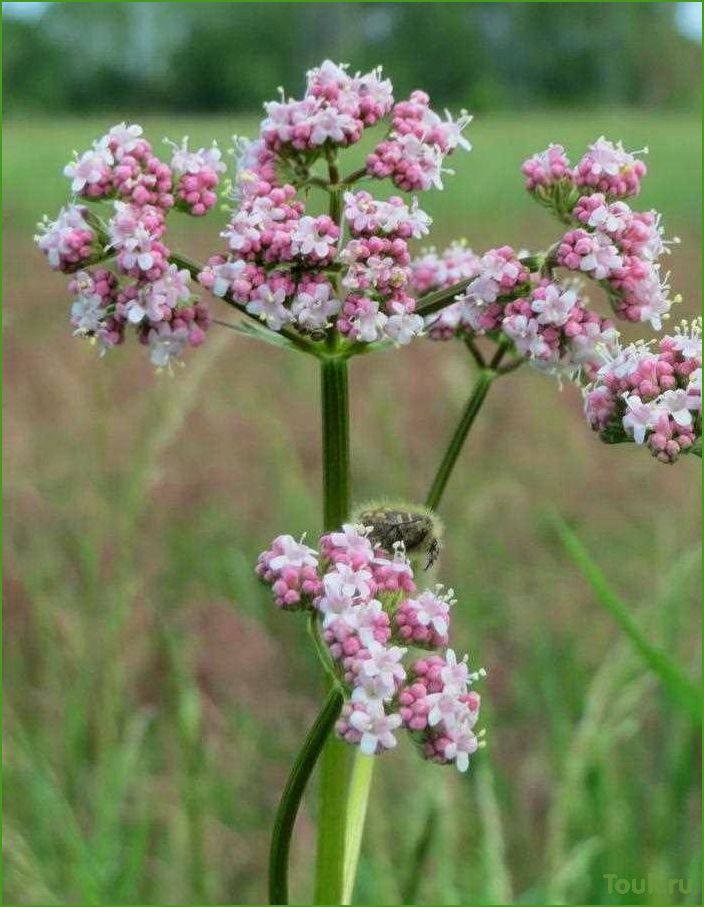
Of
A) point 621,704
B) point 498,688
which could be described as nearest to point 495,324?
point 621,704

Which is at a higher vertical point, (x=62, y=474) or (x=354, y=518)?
(x=354, y=518)

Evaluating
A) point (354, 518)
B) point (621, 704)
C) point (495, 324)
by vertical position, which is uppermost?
point (495, 324)

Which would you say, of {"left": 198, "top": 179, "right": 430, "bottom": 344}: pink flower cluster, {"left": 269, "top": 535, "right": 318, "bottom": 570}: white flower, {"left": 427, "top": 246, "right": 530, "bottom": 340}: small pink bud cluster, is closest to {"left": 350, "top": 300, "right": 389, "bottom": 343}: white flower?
{"left": 198, "top": 179, "right": 430, "bottom": 344}: pink flower cluster

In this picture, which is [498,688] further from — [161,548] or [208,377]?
[208,377]

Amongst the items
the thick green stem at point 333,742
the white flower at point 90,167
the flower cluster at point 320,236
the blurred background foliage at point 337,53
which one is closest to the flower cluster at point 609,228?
the flower cluster at point 320,236

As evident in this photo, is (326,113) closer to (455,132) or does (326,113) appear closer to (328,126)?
(328,126)

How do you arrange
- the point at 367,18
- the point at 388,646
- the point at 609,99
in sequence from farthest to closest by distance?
the point at 609,99 < the point at 367,18 < the point at 388,646

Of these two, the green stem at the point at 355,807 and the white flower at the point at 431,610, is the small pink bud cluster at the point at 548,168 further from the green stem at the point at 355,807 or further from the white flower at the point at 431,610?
the green stem at the point at 355,807
